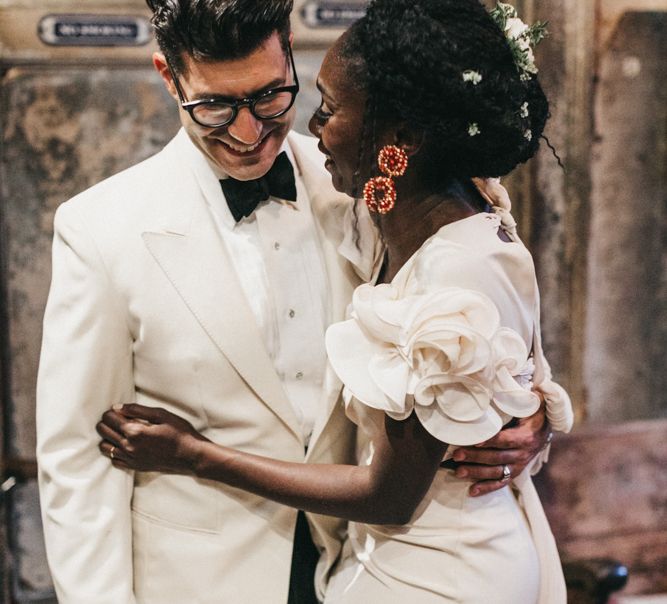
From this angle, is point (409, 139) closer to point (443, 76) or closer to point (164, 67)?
point (443, 76)

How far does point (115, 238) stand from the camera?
1888mm

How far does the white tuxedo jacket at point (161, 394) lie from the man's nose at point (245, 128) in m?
0.18

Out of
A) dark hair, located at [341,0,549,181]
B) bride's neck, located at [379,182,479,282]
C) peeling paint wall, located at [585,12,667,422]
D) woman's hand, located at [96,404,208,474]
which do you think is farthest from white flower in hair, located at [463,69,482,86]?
peeling paint wall, located at [585,12,667,422]

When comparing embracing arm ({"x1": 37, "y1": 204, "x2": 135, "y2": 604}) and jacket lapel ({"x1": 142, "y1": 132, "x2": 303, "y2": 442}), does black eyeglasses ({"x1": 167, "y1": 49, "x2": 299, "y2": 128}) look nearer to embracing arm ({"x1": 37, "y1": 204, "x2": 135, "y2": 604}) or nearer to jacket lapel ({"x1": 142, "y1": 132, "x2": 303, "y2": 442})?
jacket lapel ({"x1": 142, "y1": 132, "x2": 303, "y2": 442})

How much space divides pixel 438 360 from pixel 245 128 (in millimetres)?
668

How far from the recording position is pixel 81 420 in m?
1.93

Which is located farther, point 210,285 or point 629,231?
point 629,231

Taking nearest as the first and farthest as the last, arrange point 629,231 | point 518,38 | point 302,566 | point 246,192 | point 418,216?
point 518,38
point 418,216
point 246,192
point 302,566
point 629,231

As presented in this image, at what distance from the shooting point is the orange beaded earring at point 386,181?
1694mm

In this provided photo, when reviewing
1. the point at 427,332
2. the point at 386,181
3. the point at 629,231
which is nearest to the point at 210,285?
the point at 386,181

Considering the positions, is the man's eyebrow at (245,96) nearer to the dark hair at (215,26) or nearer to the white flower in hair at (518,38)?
the dark hair at (215,26)

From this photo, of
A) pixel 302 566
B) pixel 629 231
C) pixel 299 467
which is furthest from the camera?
pixel 629 231

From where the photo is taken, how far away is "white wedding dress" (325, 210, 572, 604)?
1571 mm

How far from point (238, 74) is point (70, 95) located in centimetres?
110
